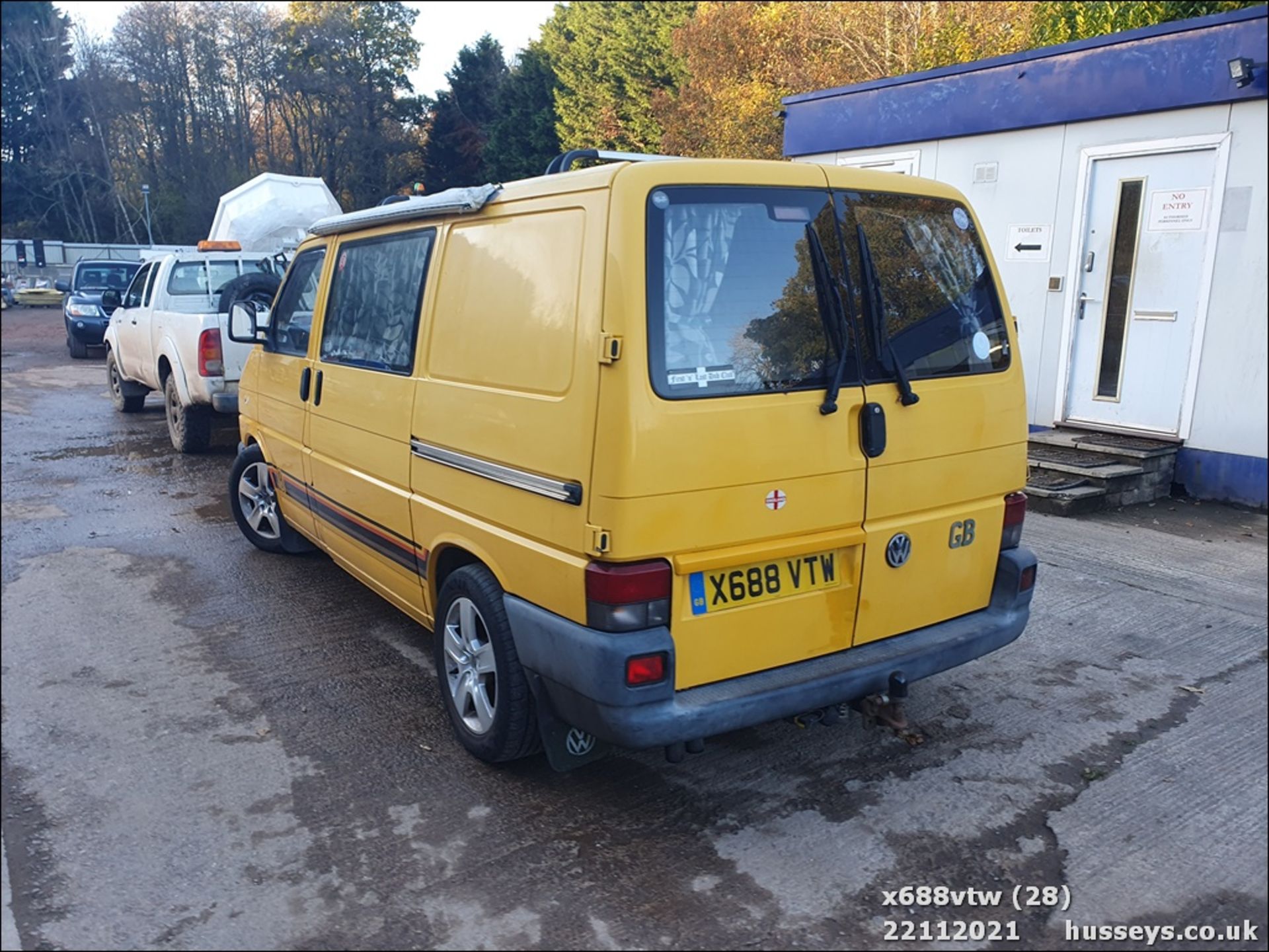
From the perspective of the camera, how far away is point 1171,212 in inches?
248

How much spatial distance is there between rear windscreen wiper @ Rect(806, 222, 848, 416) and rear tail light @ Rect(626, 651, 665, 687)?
112 centimetres

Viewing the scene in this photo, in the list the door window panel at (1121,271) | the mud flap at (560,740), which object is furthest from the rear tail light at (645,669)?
the door window panel at (1121,271)

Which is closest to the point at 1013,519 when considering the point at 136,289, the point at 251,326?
the point at 251,326

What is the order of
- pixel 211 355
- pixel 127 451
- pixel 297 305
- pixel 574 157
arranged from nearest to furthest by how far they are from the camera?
pixel 574 157 < pixel 297 305 < pixel 211 355 < pixel 127 451

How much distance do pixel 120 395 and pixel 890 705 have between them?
34.9 ft

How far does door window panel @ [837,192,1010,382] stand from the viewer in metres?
3.25

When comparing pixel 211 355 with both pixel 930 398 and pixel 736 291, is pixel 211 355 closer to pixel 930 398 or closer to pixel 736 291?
pixel 736 291

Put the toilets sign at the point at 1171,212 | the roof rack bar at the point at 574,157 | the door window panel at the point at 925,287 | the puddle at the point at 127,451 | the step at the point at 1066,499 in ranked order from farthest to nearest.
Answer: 1. the puddle at the point at 127,451
2. the step at the point at 1066,499
3. the toilets sign at the point at 1171,212
4. the roof rack bar at the point at 574,157
5. the door window panel at the point at 925,287

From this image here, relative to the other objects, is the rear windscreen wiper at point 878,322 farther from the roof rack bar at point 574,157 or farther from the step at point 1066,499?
the step at point 1066,499

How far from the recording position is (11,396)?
3.05 meters

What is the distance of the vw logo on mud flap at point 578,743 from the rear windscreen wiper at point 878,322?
1.58 metres

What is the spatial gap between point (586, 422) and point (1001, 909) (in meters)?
1.87

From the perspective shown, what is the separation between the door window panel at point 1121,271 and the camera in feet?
23.2

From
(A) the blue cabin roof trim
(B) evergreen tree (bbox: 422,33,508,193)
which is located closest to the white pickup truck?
(A) the blue cabin roof trim
